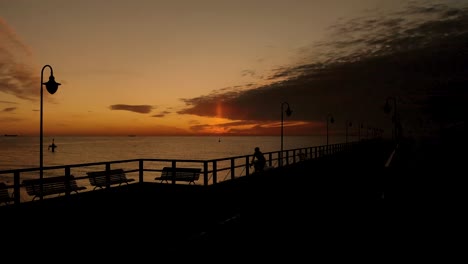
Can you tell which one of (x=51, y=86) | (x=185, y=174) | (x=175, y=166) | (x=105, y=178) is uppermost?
(x=51, y=86)

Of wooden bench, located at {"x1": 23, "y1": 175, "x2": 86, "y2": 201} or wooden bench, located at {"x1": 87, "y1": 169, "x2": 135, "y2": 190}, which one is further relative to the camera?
wooden bench, located at {"x1": 87, "y1": 169, "x2": 135, "y2": 190}

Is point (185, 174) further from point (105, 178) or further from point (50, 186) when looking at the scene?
point (50, 186)

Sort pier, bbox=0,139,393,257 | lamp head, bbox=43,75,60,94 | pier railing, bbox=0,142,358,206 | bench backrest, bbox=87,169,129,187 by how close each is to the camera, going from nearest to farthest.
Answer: pier, bbox=0,139,393,257 → pier railing, bbox=0,142,358,206 → lamp head, bbox=43,75,60,94 → bench backrest, bbox=87,169,129,187

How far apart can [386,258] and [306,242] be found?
1.43m

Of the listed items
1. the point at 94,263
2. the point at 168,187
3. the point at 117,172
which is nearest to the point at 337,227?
the point at 94,263

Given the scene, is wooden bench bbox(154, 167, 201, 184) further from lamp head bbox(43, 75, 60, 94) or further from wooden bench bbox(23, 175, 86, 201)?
lamp head bbox(43, 75, 60, 94)

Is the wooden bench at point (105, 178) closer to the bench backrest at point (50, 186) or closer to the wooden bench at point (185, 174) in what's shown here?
the bench backrest at point (50, 186)

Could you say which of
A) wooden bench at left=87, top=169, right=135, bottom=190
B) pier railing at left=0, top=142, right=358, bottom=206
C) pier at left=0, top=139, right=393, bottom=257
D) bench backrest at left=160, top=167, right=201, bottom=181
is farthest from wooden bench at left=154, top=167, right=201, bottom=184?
wooden bench at left=87, top=169, right=135, bottom=190

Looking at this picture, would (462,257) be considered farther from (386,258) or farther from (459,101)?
(459,101)

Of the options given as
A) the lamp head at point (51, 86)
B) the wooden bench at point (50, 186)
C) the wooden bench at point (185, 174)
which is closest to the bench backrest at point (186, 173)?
the wooden bench at point (185, 174)

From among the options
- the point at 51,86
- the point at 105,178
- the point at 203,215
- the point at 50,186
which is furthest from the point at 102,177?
the point at 203,215

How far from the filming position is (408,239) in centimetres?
710

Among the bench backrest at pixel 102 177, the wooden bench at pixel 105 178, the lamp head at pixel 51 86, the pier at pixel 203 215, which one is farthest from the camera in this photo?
the bench backrest at pixel 102 177

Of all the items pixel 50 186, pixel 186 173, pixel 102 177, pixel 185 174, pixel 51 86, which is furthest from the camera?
pixel 186 173
